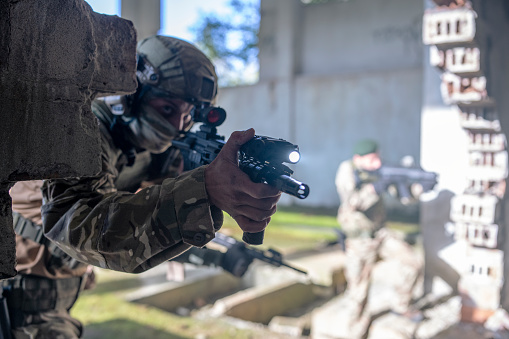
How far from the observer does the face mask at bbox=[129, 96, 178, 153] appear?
1.97 metres

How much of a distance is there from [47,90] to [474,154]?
13.4 ft

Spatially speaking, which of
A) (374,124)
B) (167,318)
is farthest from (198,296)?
(374,124)

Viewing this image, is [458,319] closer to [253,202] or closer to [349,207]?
[349,207]

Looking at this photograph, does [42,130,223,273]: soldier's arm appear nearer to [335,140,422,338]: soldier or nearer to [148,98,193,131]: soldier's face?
[148,98,193,131]: soldier's face

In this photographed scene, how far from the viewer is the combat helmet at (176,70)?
2006mm

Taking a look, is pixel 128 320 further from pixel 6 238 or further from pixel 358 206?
pixel 6 238

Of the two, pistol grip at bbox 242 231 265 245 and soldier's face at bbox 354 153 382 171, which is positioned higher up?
pistol grip at bbox 242 231 265 245

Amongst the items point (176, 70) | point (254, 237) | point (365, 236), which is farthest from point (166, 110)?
point (365, 236)

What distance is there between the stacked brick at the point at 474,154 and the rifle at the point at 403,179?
48 cm

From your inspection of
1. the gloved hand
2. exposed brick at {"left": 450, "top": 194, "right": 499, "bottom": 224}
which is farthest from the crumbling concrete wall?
exposed brick at {"left": 450, "top": 194, "right": 499, "bottom": 224}

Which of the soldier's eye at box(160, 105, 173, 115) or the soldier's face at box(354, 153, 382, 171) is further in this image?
the soldier's face at box(354, 153, 382, 171)

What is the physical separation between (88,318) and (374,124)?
28.0 ft

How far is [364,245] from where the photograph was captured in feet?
16.8

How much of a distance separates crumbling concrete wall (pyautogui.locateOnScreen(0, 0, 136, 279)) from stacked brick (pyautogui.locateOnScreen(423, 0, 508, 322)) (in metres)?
3.05
